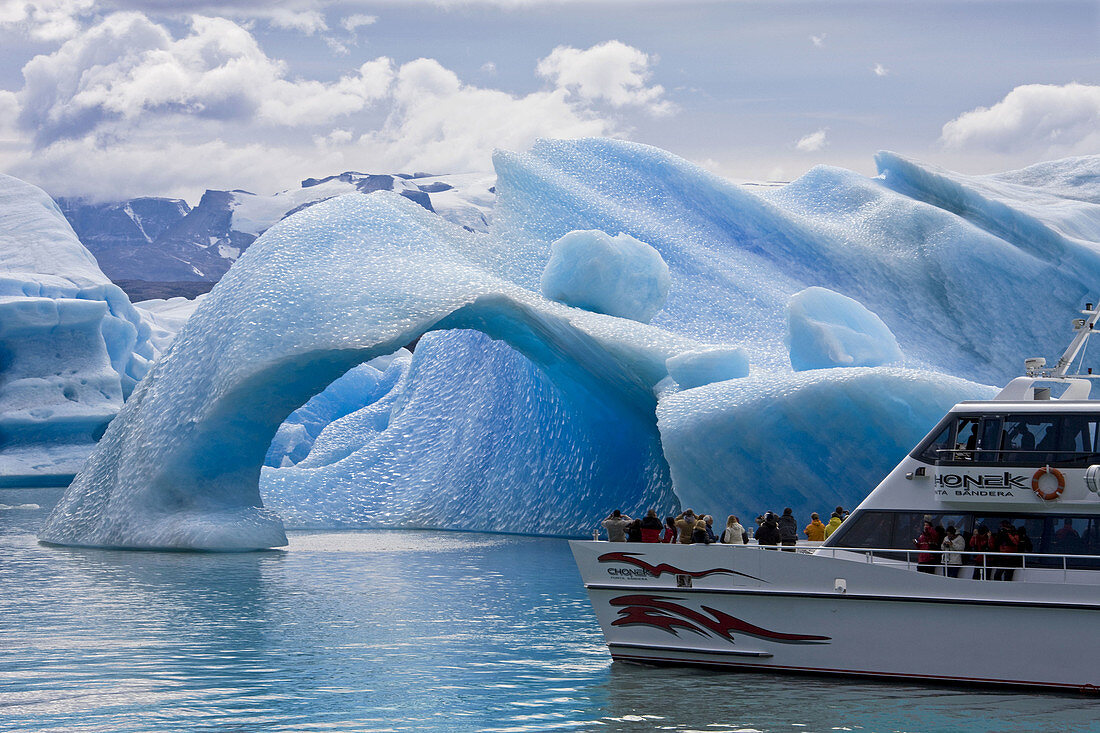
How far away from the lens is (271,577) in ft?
64.5

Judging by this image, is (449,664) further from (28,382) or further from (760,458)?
(28,382)

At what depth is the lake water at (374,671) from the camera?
10.3 meters

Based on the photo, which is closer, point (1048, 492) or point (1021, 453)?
point (1048, 492)

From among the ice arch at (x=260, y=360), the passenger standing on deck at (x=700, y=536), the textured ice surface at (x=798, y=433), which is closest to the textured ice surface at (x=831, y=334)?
the ice arch at (x=260, y=360)

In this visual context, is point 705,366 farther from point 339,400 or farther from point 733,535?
point 339,400

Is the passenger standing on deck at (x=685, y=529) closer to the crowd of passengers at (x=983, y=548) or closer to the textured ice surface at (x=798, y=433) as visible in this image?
the crowd of passengers at (x=983, y=548)

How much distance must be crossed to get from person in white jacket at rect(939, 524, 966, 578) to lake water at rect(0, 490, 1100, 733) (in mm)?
808

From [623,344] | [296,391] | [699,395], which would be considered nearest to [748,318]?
[623,344]

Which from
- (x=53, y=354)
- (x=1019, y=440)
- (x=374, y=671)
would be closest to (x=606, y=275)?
(x=1019, y=440)

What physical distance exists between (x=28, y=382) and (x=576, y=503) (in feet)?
83.5

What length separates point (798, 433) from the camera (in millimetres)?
19656

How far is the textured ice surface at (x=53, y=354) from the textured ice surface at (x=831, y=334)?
28.6 meters

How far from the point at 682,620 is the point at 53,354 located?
38.5 meters

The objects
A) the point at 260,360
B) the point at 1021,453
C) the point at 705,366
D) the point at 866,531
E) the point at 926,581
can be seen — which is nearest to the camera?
the point at 926,581
